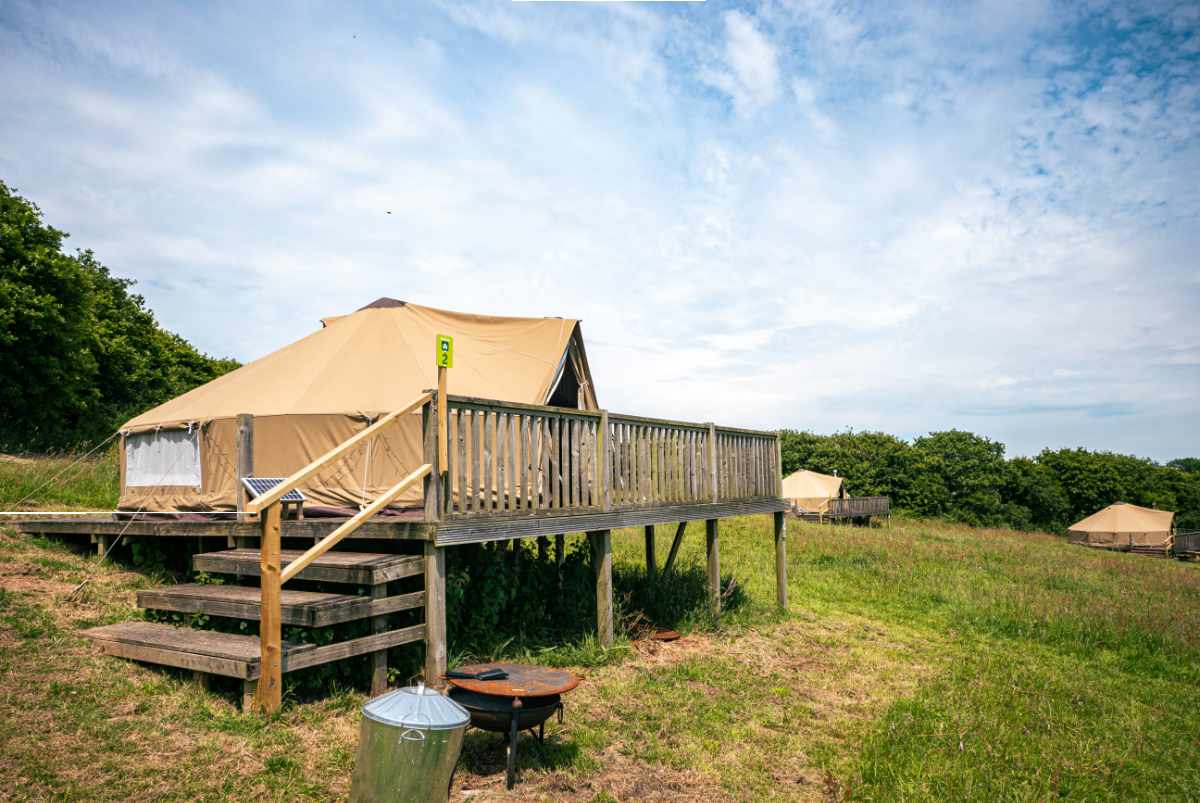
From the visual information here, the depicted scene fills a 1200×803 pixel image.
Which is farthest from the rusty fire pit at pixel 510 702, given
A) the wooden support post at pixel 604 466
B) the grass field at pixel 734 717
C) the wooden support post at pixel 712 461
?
the wooden support post at pixel 712 461

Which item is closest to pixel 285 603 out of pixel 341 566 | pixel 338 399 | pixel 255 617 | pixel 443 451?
pixel 255 617

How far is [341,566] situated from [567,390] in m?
6.50

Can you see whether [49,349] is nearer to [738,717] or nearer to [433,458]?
[433,458]

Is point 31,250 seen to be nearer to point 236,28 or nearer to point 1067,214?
point 236,28

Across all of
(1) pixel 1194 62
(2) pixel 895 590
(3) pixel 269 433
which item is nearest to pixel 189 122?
(3) pixel 269 433

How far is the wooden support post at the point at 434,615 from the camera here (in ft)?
19.6

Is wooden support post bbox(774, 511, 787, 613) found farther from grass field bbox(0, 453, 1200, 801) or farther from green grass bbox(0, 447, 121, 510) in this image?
green grass bbox(0, 447, 121, 510)

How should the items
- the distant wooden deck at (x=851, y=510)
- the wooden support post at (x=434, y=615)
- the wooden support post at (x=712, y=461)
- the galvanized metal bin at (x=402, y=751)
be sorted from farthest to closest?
the distant wooden deck at (x=851, y=510) < the wooden support post at (x=712, y=461) < the wooden support post at (x=434, y=615) < the galvanized metal bin at (x=402, y=751)

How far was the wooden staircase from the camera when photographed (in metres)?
5.31

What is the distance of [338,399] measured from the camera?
374 inches

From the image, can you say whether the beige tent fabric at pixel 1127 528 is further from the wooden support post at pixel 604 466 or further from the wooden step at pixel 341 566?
the wooden step at pixel 341 566

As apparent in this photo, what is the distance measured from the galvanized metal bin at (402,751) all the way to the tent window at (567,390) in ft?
25.8

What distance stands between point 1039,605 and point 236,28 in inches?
653

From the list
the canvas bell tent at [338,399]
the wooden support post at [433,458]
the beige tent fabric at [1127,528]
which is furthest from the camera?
the beige tent fabric at [1127,528]
